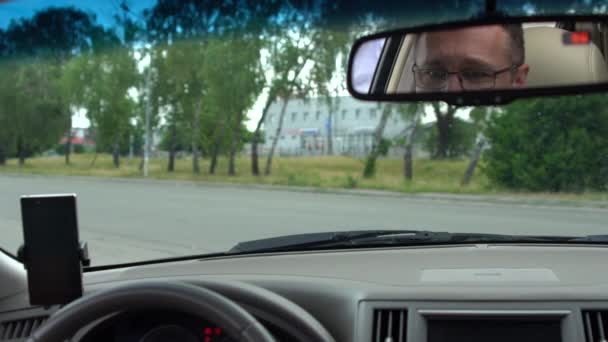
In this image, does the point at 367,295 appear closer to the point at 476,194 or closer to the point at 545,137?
the point at 545,137

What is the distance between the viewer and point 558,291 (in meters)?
2.42

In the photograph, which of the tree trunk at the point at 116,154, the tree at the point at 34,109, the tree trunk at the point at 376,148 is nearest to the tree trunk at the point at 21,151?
the tree at the point at 34,109

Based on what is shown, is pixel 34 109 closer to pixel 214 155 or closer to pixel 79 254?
pixel 214 155

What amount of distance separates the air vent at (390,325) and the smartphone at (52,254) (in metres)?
1.40

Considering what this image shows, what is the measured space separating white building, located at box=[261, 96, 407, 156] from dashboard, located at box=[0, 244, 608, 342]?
125 cm

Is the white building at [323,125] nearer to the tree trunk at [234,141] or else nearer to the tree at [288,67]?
the tree at [288,67]

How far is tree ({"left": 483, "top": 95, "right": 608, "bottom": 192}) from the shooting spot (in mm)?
4129

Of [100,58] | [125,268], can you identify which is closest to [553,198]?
[125,268]

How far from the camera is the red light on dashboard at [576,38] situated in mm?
2289

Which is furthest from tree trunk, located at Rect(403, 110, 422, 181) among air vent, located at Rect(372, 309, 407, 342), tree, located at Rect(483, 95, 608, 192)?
air vent, located at Rect(372, 309, 407, 342)

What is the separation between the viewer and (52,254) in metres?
2.81

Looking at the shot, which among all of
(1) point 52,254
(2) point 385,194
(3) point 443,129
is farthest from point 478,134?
(1) point 52,254

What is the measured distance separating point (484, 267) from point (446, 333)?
0.53 meters

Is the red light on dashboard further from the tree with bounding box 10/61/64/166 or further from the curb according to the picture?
the tree with bounding box 10/61/64/166
